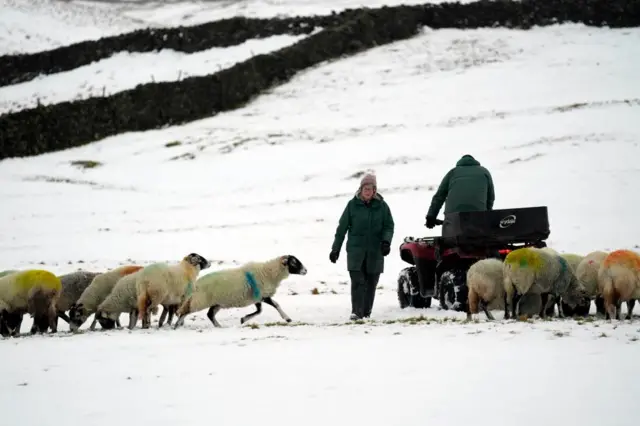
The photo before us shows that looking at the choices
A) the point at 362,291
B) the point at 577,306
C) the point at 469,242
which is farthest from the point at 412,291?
the point at 577,306

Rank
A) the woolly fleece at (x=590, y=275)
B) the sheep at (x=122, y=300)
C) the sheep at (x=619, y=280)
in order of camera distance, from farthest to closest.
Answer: the sheep at (x=122, y=300)
the woolly fleece at (x=590, y=275)
the sheep at (x=619, y=280)

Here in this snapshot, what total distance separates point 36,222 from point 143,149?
499 inches

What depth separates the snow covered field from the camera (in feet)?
20.0

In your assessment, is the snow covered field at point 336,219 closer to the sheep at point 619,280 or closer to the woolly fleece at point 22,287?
the woolly fleece at point 22,287

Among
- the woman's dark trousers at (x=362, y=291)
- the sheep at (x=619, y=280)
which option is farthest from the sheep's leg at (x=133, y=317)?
the sheep at (x=619, y=280)

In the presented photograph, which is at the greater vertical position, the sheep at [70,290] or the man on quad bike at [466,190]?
the man on quad bike at [466,190]

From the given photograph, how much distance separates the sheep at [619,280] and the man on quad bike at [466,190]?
244cm

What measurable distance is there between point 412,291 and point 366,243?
1.85m

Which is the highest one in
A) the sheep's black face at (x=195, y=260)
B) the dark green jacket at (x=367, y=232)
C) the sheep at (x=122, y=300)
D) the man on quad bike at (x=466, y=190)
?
the man on quad bike at (x=466, y=190)

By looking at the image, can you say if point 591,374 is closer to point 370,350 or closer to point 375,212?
point 370,350

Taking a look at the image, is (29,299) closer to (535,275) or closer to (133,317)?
(133,317)

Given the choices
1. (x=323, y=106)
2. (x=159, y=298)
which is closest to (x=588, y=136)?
(x=323, y=106)

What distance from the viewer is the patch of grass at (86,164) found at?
3909cm

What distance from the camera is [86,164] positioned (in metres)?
39.4
